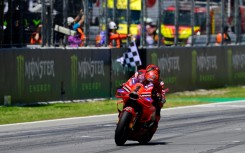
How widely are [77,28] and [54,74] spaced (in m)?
1.94

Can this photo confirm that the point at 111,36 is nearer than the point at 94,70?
No

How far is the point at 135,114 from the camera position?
11.9 meters

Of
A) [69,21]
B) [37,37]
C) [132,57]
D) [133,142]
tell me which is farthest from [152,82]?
[132,57]

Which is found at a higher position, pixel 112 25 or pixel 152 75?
pixel 112 25

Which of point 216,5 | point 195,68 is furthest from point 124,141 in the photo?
point 216,5

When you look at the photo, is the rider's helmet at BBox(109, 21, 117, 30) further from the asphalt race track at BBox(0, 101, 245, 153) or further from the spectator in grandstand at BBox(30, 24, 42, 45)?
the asphalt race track at BBox(0, 101, 245, 153)

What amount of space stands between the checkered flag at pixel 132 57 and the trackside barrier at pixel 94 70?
0.20 m

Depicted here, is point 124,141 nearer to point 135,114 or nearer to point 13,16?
point 135,114

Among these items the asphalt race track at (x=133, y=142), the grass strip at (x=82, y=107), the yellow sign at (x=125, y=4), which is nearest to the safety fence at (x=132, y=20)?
the yellow sign at (x=125, y=4)

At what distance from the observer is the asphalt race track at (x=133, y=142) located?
455 inches

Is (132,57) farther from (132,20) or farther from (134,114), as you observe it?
(134,114)

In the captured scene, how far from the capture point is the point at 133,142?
12789mm

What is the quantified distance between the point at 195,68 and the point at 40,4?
749 cm

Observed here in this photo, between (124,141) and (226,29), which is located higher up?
(226,29)
